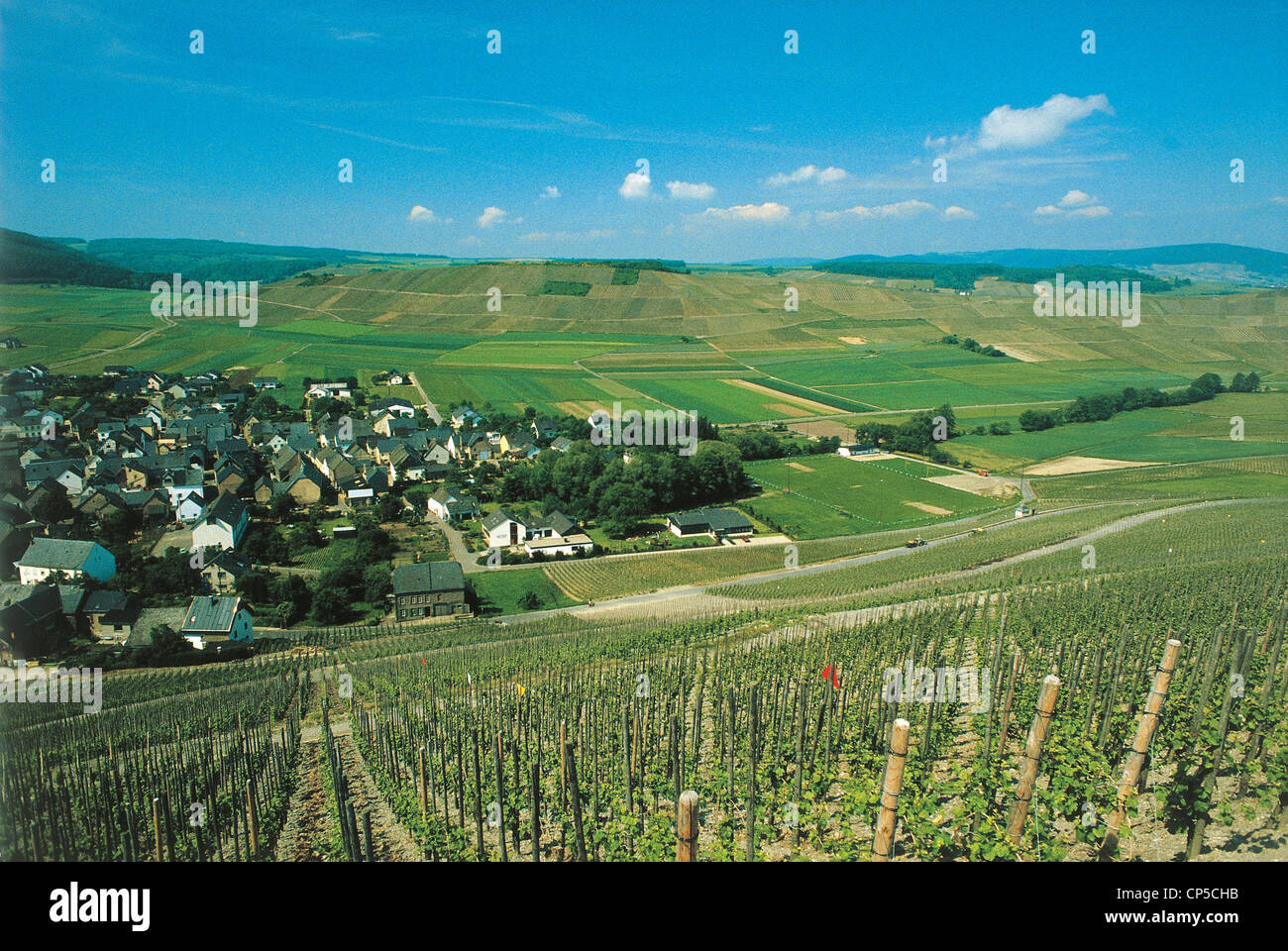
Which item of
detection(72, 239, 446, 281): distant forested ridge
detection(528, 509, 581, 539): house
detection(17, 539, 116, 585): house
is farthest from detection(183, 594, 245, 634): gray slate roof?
detection(72, 239, 446, 281): distant forested ridge

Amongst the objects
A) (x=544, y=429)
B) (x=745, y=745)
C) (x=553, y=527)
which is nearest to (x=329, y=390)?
(x=544, y=429)

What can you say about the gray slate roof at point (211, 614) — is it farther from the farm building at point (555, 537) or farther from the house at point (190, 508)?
the house at point (190, 508)

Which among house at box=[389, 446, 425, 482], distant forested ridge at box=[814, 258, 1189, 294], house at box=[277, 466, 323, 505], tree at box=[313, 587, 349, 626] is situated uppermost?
distant forested ridge at box=[814, 258, 1189, 294]

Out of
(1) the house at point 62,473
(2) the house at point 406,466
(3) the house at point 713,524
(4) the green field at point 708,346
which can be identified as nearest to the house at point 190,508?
(1) the house at point 62,473

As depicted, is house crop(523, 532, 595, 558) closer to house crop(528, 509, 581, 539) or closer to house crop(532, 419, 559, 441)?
house crop(528, 509, 581, 539)

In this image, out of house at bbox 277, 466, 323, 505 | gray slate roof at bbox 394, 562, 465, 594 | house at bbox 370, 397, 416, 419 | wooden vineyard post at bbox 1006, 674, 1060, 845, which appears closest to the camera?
wooden vineyard post at bbox 1006, 674, 1060, 845

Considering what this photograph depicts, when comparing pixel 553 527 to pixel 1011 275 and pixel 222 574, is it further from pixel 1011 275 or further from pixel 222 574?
pixel 1011 275
